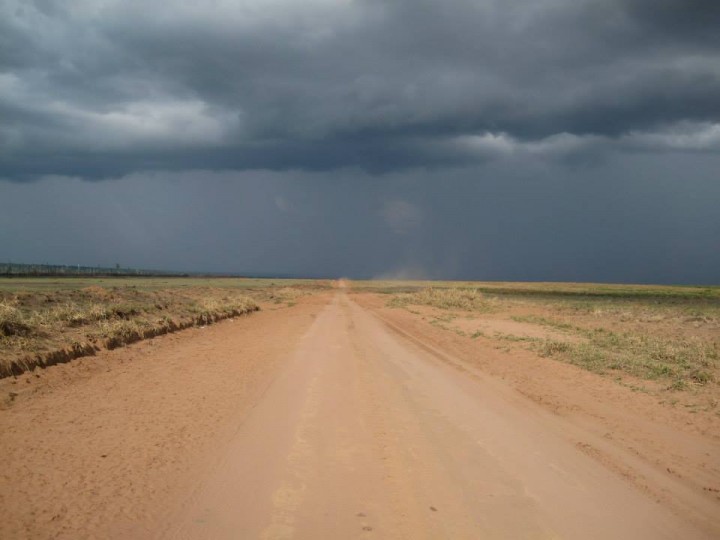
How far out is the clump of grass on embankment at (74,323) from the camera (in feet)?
35.8

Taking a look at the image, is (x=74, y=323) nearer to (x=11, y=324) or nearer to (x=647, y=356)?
(x=11, y=324)

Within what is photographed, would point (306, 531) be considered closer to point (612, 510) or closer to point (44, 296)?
point (612, 510)

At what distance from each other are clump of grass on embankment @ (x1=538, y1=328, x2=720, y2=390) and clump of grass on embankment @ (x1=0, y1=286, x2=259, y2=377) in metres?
13.4

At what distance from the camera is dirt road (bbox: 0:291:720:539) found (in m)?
4.50

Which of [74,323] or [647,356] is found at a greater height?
[74,323]

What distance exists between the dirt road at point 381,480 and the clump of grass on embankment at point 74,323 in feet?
9.16

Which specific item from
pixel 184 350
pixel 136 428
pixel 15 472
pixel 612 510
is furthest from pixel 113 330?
pixel 612 510

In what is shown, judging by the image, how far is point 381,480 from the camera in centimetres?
545

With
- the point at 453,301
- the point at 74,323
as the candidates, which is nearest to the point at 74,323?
the point at 74,323

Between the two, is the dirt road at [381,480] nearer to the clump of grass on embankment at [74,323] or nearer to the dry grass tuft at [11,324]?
the clump of grass on embankment at [74,323]

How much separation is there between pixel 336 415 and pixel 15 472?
4.35 metres

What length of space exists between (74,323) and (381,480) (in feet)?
41.8

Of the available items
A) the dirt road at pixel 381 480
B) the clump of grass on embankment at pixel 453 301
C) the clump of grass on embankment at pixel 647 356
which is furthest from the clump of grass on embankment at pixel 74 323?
the clump of grass on embankment at pixel 453 301

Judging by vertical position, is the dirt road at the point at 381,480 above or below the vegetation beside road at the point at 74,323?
below
